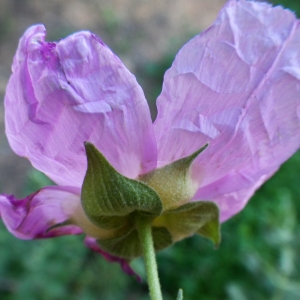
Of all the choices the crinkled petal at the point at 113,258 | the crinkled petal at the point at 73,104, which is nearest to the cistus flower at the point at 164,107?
the crinkled petal at the point at 73,104

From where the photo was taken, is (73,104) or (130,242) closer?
(73,104)

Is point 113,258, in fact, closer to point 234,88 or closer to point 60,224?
point 60,224

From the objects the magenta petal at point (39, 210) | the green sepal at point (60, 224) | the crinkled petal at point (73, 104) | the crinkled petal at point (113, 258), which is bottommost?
the crinkled petal at point (113, 258)

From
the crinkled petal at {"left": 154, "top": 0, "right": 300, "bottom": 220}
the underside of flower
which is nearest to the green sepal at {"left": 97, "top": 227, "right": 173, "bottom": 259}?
the underside of flower

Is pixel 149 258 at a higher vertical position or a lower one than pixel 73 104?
lower

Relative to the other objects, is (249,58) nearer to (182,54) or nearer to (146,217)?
(182,54)

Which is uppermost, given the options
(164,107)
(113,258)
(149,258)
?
(164,107)


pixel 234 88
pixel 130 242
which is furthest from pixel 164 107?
pixel 130 242

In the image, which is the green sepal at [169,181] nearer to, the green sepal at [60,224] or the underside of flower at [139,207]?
the underside of flower at [139,207]
